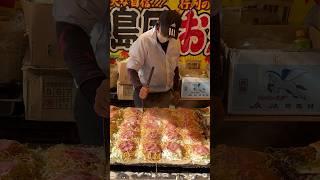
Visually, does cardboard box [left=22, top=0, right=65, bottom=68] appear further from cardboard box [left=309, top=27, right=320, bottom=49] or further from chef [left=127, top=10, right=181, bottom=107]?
cardboard box [left=309, top=27, right=320, bottom=49]

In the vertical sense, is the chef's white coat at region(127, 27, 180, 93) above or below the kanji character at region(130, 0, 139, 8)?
below

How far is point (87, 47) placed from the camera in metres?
1.94

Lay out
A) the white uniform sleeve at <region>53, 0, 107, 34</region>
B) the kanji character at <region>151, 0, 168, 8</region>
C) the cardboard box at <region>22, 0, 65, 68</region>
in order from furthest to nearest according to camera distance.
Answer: the cardboard box at <region>22, 0, 65, 68</region>, the white uniform sleeve at <region>53, 0, 107, 34</region>, the kanji character at <region>151, 0, 168, 8</region>

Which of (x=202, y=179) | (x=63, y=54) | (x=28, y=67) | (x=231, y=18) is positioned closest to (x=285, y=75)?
(x=231, y=18)

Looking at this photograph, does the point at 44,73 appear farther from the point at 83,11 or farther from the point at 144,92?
the point at 144,92

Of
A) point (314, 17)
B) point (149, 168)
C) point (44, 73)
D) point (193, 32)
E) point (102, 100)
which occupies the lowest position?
point (149, 168)

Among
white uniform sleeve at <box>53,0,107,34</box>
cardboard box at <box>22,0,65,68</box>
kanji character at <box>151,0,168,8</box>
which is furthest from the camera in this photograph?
cardboard box at <box>22,0,65,68</box>

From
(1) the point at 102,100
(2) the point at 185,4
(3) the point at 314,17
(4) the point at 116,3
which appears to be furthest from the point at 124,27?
(3) the point at 314,17

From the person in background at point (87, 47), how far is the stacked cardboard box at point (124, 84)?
298 millimetres

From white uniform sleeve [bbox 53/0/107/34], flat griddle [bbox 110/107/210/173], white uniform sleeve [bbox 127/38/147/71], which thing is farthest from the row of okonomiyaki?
white uniform sleeve [bbox 53/0/107/34]

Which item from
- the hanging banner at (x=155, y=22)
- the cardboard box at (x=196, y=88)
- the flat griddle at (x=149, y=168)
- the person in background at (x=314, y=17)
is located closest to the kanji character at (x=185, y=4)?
the hanging banner at (x=155, y=22)

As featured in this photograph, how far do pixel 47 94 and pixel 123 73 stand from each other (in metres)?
0.61

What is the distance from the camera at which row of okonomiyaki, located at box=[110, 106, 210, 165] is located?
1614 mm

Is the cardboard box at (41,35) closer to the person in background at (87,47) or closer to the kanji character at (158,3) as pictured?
the person in background at (87,47)
